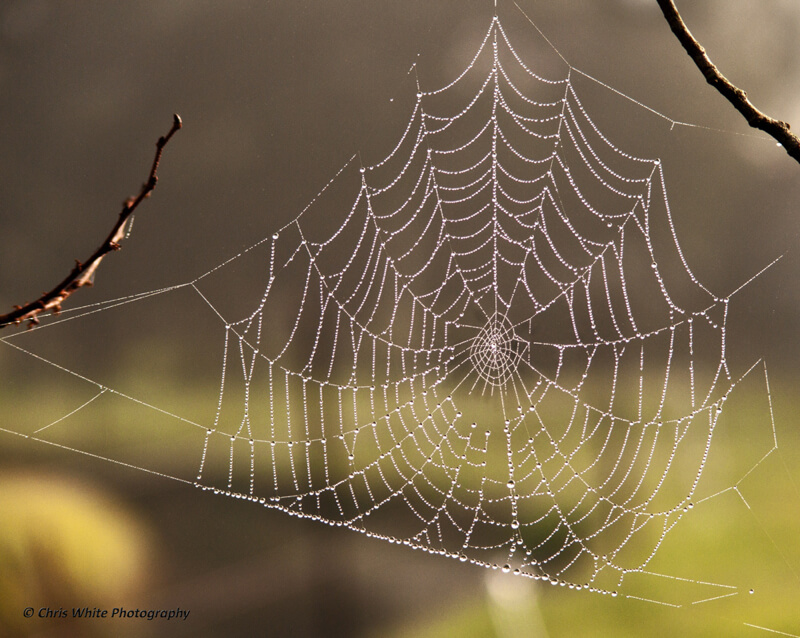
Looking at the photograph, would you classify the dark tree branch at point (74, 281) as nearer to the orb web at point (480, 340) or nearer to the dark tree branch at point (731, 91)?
the dark tree branch at point (731, 91)

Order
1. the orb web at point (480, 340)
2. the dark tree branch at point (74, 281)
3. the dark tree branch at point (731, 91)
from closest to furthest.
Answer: the dark tree branch at point (74, 281), the dark tree branch at point (731, 91), the orb web at point (480, 340)

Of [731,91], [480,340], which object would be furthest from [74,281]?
[480,340]

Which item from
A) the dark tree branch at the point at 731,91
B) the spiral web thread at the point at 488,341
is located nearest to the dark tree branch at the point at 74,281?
the dark tree branch at the point at 731,91

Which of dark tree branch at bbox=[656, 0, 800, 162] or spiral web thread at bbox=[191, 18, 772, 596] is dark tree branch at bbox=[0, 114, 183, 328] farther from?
spiral web thread at bbox=[191, 18, 772, 596]

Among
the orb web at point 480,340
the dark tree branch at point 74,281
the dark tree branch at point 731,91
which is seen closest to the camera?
the dark tree branch at point 74,281

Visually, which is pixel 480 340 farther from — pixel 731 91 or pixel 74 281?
pixel 74 281

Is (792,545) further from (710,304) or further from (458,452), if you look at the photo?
(458,452)

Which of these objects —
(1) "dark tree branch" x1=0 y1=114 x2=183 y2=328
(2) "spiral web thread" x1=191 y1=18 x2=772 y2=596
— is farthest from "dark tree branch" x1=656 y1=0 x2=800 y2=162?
(2) "spiral web thread" x1=191 y1=18 x2=772 y2=596

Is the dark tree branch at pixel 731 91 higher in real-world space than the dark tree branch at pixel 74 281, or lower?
higher

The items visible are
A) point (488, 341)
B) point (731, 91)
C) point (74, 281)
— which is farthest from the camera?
point (488, 341)
